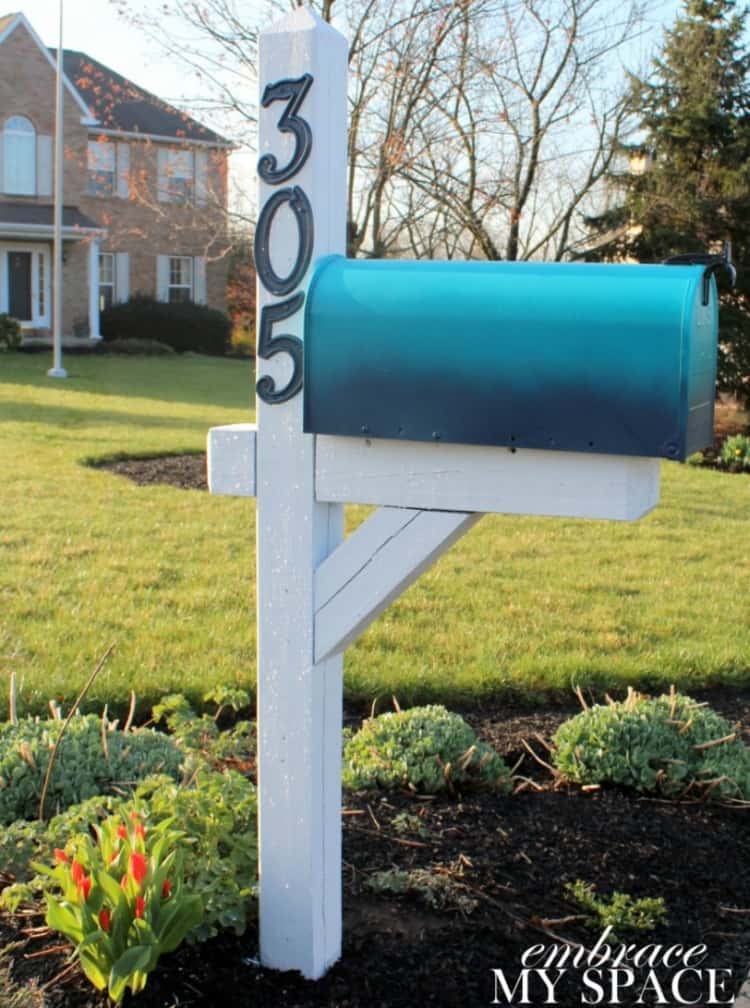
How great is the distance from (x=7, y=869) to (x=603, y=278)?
196cm

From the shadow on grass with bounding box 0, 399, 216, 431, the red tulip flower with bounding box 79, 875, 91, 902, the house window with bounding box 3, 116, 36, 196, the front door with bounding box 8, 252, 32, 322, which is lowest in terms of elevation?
the shadow on grass with bounding box 0, 399, 216, 431

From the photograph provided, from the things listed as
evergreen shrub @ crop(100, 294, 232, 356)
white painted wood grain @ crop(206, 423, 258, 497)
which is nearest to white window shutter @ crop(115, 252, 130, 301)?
evergreen shrub @ crop(100, 294, 232, 356)

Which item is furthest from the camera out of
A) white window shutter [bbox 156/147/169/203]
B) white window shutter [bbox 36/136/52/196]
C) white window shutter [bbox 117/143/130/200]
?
white window shutter [bbox 117/143/130/200]

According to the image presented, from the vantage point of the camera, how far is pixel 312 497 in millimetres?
2541

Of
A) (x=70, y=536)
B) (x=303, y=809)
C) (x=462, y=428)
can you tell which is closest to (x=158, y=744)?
(x=303, y=809)

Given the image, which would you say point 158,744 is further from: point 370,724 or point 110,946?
point 110,946

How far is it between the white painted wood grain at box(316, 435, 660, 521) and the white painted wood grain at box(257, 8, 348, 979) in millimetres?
92

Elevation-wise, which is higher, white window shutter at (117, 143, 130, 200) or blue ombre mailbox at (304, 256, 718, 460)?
white window shutter at (117, 143, 130, 200)

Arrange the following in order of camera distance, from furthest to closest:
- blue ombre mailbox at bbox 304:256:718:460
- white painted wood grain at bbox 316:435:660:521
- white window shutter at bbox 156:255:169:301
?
1. white window shutter at bbox 156:255:169:301
2. white painted wood grain at bbox 316:435:660:521
3. blue ombre mailbox at bbox 304:256:718:460

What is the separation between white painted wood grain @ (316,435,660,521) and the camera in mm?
2297

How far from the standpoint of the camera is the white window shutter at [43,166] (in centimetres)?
2977

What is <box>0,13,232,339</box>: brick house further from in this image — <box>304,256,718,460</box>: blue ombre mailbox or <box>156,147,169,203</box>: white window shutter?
<box>304,256,718,460</box>: blue ombre mailbox

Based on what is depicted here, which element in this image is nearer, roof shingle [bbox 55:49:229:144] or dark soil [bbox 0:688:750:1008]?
dark soil [bbox 0:688:750:1008]

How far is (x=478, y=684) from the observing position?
190 inches
